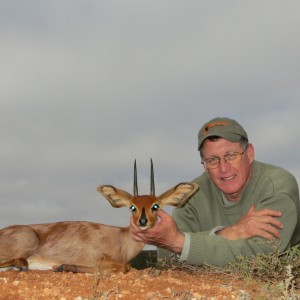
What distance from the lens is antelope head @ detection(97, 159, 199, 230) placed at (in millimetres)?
7234

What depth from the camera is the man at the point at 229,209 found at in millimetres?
7465

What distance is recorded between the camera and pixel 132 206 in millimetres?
7500

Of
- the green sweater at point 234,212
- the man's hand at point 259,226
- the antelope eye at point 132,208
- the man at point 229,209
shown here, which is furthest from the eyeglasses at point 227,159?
the antelope eye at point 132,208

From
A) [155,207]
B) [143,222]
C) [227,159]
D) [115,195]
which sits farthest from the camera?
[227,159]

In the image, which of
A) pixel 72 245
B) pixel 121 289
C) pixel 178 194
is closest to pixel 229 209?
pixel 178 194

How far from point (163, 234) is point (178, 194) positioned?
1.11 meters

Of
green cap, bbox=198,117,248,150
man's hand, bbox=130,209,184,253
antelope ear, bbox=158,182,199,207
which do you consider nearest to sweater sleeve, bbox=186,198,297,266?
man's hand, bbox=130,209,184,253

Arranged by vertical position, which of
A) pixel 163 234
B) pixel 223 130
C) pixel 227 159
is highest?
pixel 223 130

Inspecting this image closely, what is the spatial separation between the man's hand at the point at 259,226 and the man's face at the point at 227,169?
0.74 metres

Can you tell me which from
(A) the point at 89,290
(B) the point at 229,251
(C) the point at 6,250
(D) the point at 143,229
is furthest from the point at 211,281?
(C) the point at 6,250

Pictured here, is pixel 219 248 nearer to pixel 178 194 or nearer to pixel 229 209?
pixel 178 194

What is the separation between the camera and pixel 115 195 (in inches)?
316

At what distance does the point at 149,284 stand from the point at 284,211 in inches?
96.5

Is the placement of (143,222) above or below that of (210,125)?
below
